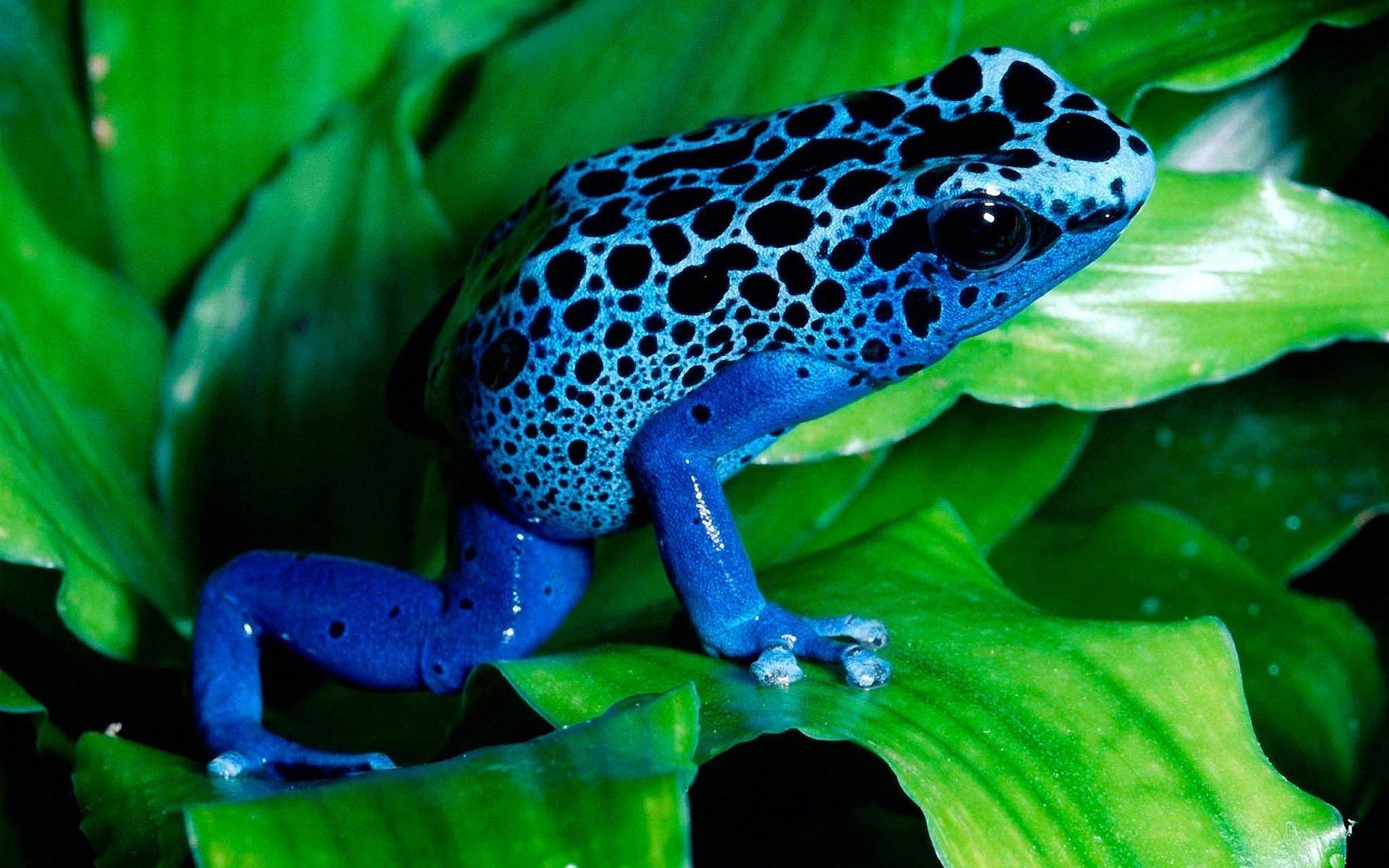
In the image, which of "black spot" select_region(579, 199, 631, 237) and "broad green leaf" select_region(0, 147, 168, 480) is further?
"broad green leaf" select_region(0, 147, 168, 480)

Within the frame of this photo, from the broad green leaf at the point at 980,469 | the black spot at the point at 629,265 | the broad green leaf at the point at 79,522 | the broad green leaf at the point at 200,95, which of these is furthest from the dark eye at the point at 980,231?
the broad green leaf at the point at 200,95

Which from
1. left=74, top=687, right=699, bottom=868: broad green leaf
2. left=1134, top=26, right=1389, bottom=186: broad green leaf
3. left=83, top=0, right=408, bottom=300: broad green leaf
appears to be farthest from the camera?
left=83, top=0, right=408, bottom=300: broad green leaf

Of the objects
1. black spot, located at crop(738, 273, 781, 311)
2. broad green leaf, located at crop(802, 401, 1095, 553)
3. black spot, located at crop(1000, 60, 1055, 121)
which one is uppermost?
black spot, located at crop(1000, 60, 1055, 121)

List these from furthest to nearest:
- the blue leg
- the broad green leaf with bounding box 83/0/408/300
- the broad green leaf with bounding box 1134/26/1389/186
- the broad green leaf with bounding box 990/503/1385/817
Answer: the broad green leaf with bounding box 83/0/408/300, the broad green leaf with bounding box 1134/26/1389/186, the broad green leaf with bounding box 990/503/1385/817, the blue leg

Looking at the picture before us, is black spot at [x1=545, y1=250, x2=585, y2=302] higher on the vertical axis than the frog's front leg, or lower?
higher

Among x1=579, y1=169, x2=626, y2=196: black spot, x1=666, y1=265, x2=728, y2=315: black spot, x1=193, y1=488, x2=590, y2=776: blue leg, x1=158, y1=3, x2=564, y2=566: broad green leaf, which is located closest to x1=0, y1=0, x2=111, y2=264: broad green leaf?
x1=158, y1=3, x2=564, y2=566: broad green leaf

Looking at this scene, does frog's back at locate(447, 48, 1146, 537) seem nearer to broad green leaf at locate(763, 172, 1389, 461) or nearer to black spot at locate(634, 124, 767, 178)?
black spot at locate(634, 124, 767, 178)

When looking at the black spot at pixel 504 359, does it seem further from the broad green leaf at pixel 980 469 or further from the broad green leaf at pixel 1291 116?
the broad green leaf at pixel 1291 116
